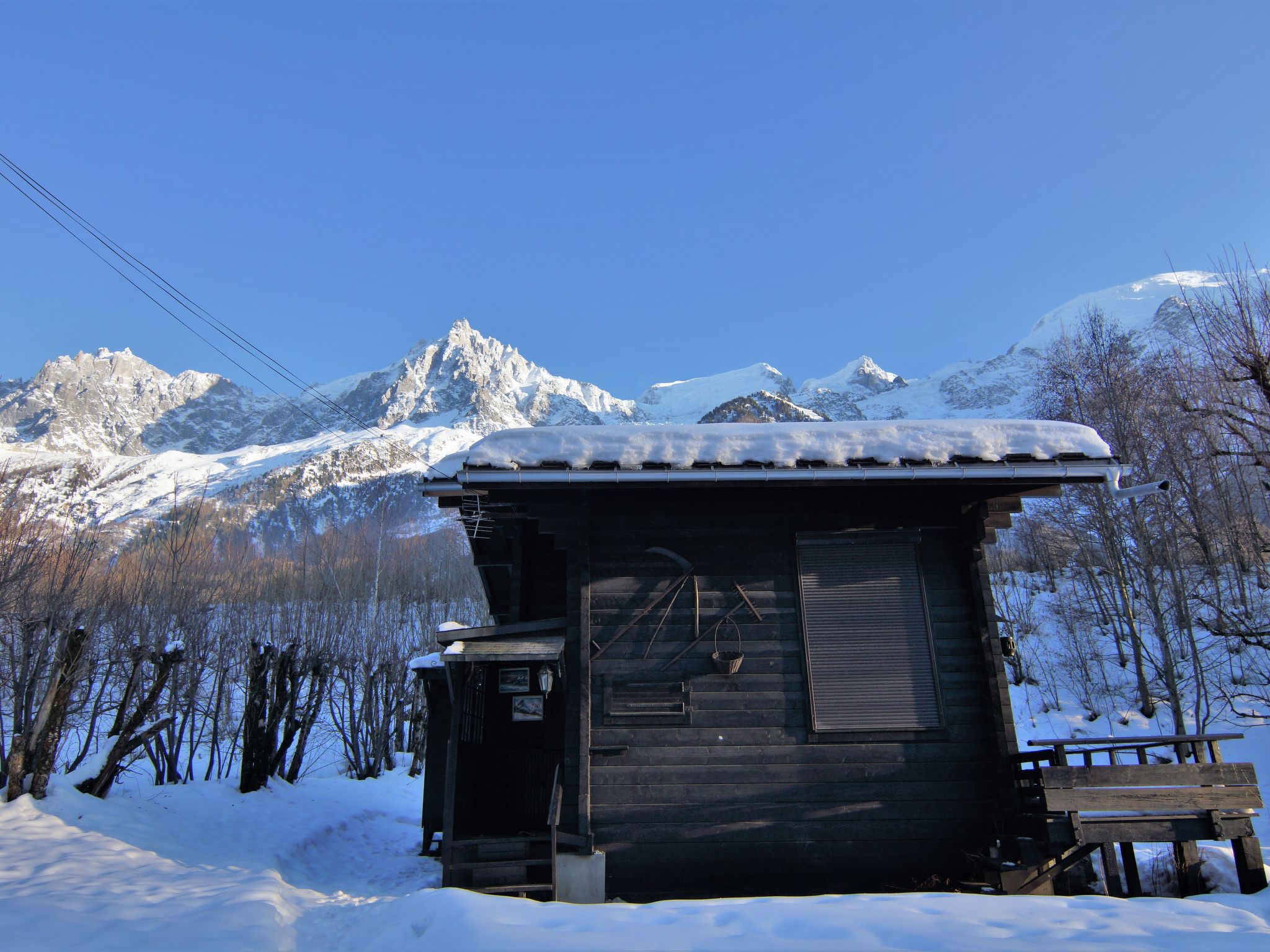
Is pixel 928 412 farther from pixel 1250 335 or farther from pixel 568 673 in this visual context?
pixel 568 673

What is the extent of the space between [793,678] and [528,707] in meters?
3.28

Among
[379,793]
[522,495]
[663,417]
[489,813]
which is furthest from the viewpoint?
[663,417]

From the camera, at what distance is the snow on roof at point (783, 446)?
19.8ft

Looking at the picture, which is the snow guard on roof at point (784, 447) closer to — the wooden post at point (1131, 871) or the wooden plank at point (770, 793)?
the wooden plank at point (770, 793)

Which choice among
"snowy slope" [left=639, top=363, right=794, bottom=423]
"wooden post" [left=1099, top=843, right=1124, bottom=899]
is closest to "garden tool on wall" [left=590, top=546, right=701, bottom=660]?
"wooden post" [left=1099, top=843, right=1124, bottom=899]

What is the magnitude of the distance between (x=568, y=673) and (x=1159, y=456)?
59.9ft

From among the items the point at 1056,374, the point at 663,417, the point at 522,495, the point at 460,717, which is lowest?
the point at 460,717

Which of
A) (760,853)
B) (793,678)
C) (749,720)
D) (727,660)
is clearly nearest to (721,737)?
(749,720)

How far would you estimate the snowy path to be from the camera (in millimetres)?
3557

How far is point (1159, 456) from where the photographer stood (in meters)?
18.4

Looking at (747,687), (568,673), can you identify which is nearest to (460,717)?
(568,673)

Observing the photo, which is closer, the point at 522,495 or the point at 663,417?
the point at 522,495

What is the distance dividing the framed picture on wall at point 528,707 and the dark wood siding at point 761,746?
7.14ft

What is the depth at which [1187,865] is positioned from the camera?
582 cm
